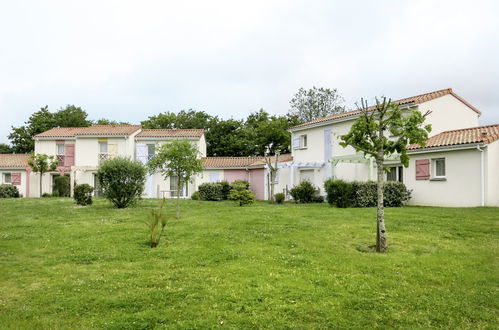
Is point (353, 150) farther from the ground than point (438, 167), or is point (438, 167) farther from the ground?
point (353, 150)

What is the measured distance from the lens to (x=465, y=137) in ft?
59.4

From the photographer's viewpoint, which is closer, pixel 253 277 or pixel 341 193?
pixel 253 277

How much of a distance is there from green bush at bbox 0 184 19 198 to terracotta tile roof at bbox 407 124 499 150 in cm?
3259

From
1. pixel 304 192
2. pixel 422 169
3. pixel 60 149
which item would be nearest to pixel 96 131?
pixel 60 149

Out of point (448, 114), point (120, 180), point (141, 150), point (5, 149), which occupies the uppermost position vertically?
point (5, 149)

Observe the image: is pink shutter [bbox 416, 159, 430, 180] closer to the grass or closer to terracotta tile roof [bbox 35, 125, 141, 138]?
the grass

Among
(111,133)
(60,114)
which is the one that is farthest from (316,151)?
(60,114)

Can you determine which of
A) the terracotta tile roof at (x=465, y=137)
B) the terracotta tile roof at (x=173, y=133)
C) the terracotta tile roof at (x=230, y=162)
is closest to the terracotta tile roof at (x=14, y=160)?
the terracotta tile roof at (x=173, y=133)

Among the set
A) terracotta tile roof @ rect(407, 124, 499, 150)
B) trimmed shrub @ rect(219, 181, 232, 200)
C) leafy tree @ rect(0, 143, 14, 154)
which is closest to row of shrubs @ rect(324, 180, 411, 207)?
terracotta tile roof @ rect(407, 124, 499, 150)

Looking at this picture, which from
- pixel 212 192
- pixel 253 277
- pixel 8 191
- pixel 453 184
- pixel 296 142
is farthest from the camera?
pixel 8 191

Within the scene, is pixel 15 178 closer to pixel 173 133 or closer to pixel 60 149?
pixel 60 149

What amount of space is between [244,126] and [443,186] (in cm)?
3179

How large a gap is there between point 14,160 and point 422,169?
35.9 meters

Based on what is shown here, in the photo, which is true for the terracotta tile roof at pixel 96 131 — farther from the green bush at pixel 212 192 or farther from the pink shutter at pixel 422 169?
the pink shutter at pixel 422 169
